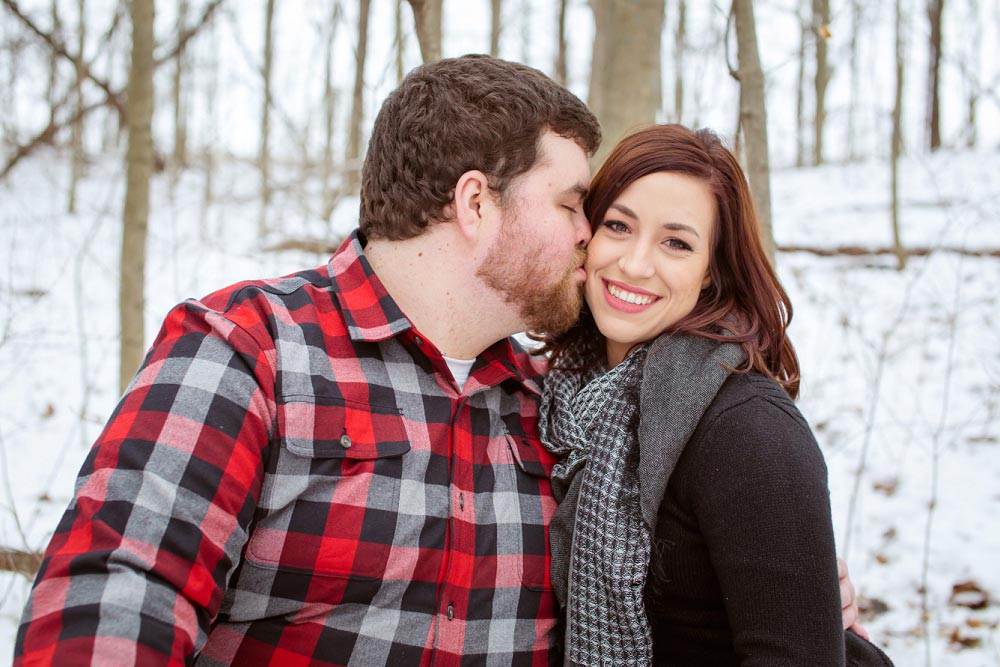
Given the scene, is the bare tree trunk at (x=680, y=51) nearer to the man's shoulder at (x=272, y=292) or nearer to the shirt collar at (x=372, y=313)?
the shirt collar at (x=372, y=313)

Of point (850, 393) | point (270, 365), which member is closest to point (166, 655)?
point (270, 365)

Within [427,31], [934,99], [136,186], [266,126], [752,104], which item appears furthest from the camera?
[934,99]

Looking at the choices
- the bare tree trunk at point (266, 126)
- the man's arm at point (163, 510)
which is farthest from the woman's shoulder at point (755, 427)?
the bare tree trunk at point (266, 126)

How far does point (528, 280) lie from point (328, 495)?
0.77m

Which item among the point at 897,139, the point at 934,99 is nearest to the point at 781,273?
the point at 897,139

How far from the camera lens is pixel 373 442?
1.56 m

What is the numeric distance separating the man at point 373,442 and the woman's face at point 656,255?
0.13 m

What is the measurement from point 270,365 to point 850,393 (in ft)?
18.9

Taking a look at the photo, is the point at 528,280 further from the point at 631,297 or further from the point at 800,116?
the point at 800,116

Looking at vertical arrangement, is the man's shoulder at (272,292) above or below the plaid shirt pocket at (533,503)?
above

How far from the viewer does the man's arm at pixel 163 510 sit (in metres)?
1.12

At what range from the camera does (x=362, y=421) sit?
158cm

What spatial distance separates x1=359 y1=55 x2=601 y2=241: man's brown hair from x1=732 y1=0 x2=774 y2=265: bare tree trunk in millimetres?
1128

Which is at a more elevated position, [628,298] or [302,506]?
[628,298]
